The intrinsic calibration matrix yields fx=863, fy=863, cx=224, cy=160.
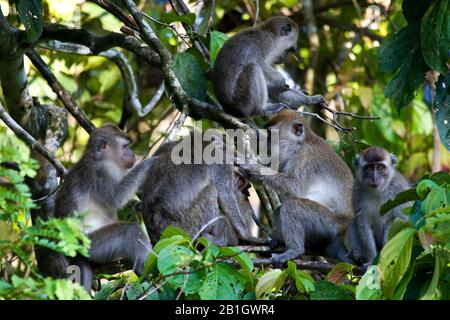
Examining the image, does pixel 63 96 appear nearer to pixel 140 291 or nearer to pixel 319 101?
pixel 319 101

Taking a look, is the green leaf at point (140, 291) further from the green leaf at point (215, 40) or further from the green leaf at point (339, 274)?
the green leaf at point (215, 40)

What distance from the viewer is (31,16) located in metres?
8.77

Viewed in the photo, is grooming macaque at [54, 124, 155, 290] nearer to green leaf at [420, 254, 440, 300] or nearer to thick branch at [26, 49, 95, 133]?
thick branch at [26, 49, 95, 133]

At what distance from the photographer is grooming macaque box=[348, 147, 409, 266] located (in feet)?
28.4

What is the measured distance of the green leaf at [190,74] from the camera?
8.88 m

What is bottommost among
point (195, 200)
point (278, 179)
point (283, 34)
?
A: point (195, 200)

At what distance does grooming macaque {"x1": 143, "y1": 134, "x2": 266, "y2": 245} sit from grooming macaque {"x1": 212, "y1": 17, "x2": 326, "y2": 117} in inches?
63.2

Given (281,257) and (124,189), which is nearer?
(281,257)

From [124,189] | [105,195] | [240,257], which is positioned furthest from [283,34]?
[240,257]

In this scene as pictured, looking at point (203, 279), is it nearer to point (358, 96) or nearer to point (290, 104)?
point (290, 104)

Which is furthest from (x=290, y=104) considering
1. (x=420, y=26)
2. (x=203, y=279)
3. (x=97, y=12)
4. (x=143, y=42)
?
(x=203, y=279)

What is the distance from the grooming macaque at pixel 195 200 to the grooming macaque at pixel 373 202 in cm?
114

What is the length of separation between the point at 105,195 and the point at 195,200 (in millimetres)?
950

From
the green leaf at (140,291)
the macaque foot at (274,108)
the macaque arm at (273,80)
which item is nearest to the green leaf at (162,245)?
the green leaf at (140,291)
